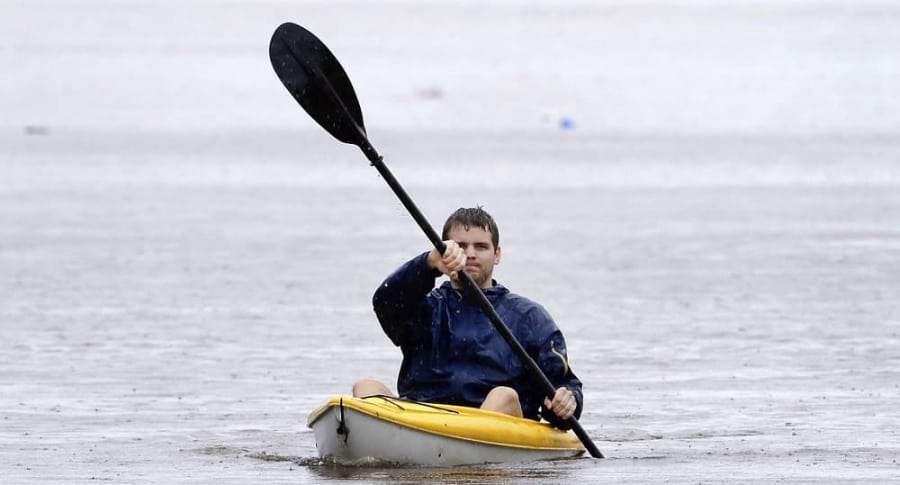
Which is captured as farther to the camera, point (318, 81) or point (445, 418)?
point (318, 81)

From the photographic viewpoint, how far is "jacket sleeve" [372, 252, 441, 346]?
1008cm

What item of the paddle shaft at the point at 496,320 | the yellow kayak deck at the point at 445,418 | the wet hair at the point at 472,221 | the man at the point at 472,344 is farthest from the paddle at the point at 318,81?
the yellow kayak deck at the point at 445,418

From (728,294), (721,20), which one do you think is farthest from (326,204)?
(721,20)

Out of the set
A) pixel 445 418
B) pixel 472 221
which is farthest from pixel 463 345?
pixel 472 221

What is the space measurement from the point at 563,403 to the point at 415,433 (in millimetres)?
747

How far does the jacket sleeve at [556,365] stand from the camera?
10531mm

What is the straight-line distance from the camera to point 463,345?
1040 cm

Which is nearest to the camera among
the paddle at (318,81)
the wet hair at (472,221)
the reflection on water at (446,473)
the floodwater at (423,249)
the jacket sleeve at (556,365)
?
the reflection on water at (446,473)

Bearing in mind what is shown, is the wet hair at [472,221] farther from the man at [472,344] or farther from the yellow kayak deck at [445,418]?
the yellow kayak deck at [445,418]

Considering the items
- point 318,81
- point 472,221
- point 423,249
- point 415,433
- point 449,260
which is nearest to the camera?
point 449,260

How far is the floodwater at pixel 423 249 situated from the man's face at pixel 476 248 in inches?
34.5

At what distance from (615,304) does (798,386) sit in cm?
444

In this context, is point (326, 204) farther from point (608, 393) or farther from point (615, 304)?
point (608, 393)

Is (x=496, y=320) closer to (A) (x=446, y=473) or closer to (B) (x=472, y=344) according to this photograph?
(B) (x=472, y=344)
